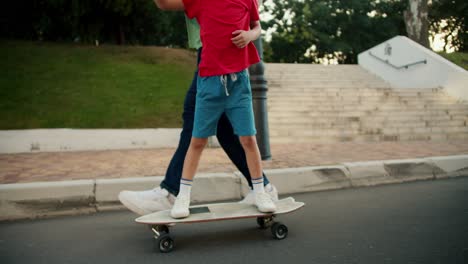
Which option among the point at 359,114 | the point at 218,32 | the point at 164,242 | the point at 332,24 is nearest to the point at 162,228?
the point at 164,242

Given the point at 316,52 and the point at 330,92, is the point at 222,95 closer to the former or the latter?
the point at 330,92

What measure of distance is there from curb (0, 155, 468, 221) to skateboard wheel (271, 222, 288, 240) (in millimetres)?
1647

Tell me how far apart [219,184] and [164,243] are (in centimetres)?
193

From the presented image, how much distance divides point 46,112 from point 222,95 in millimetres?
7488

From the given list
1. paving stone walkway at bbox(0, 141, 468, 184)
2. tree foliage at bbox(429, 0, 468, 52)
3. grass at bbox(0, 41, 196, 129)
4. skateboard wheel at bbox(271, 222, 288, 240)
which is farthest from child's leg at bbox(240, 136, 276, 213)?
tree foliage at bbox(429, 0, 468, 52)

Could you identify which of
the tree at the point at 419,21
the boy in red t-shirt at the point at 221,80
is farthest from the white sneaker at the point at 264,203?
the tree at the point at 419,21

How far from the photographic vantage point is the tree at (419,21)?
19359mm

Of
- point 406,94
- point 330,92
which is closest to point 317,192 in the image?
point 330,92

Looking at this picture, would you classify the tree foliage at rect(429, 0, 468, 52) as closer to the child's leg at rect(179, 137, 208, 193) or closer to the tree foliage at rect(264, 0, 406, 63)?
the tree foliage at rect(264, 0, 406, 63)

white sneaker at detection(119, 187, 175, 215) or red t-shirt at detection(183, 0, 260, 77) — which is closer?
red t-shirt at detection(183, 0, 260, 77)

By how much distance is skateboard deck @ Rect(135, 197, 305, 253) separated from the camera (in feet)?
9.70

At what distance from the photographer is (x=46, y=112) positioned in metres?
9.43

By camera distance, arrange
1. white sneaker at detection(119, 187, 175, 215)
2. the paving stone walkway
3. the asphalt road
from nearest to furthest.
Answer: the asphalt road → white sneaker at detection(119, 187, 175, 215) → the paving stone walkway

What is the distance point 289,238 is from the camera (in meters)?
3.20
